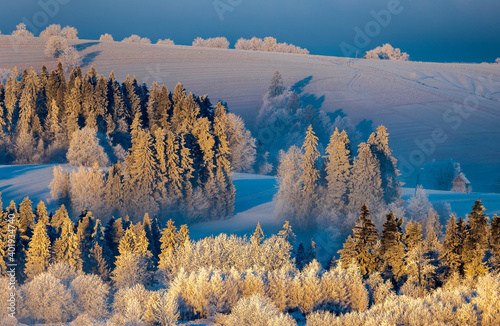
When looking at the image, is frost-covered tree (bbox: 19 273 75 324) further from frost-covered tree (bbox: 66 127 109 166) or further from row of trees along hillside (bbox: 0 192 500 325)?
frost-covered tree (bbox: 66 127 109 166)

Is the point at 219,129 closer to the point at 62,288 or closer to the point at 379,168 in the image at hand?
the point at 379,168

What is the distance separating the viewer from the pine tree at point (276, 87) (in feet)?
355

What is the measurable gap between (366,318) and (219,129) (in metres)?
41.3

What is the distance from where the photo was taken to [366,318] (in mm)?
23969

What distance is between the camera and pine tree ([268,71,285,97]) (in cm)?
10812

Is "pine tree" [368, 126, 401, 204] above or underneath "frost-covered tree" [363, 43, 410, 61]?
underneath

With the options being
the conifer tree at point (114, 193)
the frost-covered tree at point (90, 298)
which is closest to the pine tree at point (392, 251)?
the frost-covered tree at point (90, 298)

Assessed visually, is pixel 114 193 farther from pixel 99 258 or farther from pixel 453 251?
pixel 453 251

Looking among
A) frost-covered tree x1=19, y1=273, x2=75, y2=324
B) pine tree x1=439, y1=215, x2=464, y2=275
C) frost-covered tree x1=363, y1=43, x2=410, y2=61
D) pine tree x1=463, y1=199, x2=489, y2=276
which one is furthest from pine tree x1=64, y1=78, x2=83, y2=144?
frost-covered tree x1=363, y1=43, x2=410, y2=61

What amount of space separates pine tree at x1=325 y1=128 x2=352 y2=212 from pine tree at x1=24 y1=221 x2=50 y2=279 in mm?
26826

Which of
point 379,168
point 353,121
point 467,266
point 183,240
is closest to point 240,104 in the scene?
point 353,121

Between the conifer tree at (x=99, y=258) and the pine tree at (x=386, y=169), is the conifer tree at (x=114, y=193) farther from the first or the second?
the pine tree at (x=386, y=169)

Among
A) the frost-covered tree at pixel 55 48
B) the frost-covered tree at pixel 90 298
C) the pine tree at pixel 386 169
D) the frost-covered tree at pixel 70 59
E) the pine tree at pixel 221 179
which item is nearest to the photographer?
the frost-covered tree at pixel 90 298

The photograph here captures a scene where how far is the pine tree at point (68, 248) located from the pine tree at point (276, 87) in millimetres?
70301
